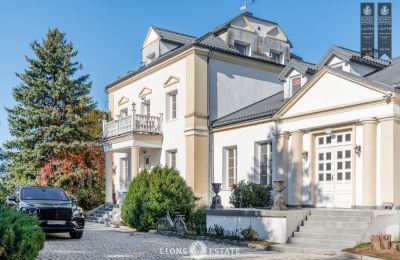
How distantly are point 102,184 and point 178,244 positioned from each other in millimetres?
17602

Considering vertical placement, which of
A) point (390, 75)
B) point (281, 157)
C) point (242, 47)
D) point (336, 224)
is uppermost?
point (242, 47)

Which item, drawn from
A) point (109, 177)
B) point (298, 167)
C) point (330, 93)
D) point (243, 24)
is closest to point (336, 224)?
point (298, 167)

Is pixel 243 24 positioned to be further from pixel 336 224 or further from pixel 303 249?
pixel 303 249

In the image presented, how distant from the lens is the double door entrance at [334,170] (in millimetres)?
16509

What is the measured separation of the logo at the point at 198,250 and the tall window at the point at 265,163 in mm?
6525

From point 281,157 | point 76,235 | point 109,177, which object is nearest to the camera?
point 76,235

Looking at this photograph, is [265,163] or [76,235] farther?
[265,163]

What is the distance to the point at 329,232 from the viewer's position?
45.0 ft

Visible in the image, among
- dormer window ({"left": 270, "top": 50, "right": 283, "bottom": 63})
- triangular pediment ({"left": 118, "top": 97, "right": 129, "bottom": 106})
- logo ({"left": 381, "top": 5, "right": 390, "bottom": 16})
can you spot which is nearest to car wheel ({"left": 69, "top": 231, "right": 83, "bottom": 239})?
triangular pediment ({"left": 118, "top": 97, "right": 129, "bottom": 106})

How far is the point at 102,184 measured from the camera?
1218 inches

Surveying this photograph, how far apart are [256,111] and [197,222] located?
20.0ft

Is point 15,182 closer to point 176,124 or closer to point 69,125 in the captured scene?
point 69,125

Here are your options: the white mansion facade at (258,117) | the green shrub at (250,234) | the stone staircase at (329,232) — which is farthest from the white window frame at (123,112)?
the stone staircase at (329,232)

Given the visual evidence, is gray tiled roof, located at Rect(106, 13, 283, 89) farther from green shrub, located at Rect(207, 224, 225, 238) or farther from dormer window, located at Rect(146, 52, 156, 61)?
green shrub, located at Rect(207, 224, 225, 238)
